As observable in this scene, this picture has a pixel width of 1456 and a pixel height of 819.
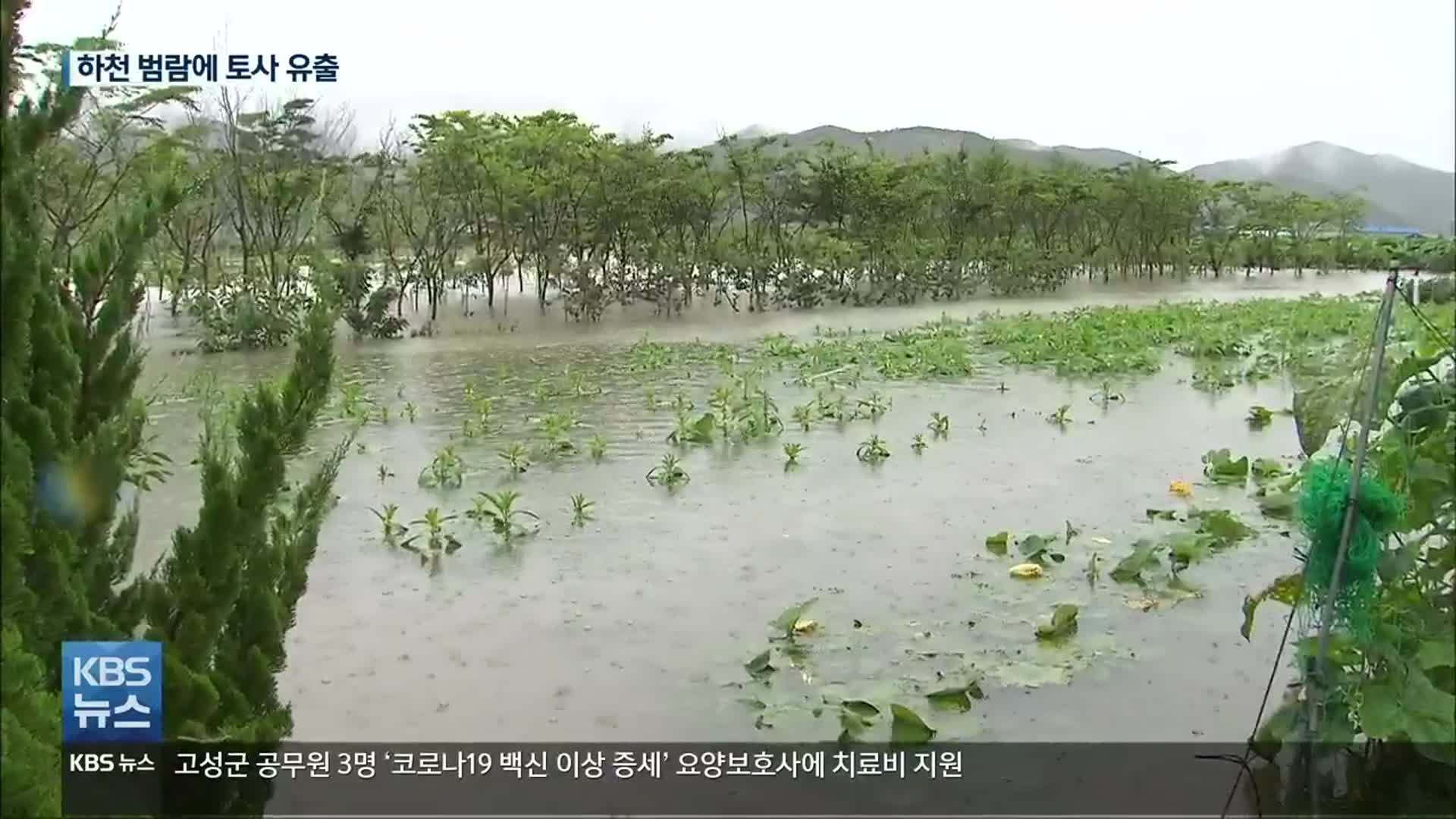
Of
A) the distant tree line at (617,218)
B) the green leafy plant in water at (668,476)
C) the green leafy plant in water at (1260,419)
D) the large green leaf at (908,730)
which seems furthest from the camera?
the distant tree line at (617,218)

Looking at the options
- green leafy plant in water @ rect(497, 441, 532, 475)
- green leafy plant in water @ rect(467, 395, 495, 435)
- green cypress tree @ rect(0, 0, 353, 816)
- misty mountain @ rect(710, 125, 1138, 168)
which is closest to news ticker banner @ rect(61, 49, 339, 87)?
green cypress tree @ rect(0, 0, 353, 816)

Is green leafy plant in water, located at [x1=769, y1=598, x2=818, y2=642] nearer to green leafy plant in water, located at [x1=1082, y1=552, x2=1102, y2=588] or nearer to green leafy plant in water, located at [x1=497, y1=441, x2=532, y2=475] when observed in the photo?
green leafy plant in water, located at [x1=1082, y1=552, x2=1102, y2=588]

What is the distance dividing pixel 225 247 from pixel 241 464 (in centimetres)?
1242

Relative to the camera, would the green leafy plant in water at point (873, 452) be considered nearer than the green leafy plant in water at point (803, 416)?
Yes

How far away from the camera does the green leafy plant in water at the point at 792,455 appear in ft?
18.6

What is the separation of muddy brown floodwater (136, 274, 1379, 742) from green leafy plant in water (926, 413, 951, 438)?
0.13m

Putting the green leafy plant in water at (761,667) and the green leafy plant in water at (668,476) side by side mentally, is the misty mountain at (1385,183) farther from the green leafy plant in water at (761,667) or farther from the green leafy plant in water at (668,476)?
the green leafy plant in water at (668,476)

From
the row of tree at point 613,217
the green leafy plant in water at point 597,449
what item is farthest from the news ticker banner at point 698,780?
the row of tree at point 613,217

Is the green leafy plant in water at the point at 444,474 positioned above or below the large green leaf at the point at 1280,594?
below

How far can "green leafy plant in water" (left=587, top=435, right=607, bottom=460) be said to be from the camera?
5.82 metres

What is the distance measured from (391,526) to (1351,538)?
3508 mm

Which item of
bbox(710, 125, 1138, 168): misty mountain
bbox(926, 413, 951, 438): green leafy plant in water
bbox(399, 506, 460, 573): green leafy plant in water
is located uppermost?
bbox(710, 125, 1138, 168): misty mountain

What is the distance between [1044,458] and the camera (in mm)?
5809

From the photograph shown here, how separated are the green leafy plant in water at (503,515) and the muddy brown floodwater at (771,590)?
92 mm
